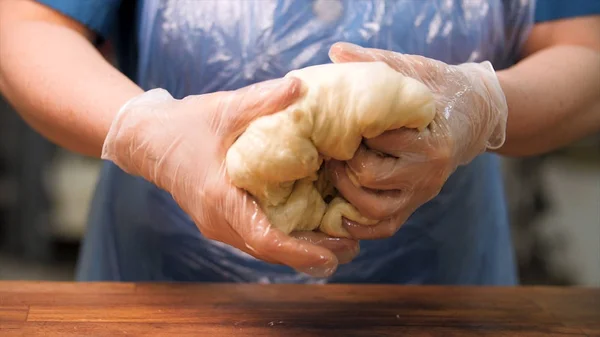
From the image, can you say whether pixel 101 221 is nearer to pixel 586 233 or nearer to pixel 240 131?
pixel 240 131

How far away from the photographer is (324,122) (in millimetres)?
773

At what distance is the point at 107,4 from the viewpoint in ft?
3.68

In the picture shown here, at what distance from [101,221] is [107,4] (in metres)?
0.43

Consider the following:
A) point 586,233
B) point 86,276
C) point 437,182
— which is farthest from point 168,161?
point 586,233

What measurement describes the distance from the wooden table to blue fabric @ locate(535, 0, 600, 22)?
49 cm

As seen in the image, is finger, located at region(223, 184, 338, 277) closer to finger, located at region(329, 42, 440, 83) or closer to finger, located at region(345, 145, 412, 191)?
finger, located at region(345, 145, 412, 191)

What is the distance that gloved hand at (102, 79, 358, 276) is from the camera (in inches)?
30.5

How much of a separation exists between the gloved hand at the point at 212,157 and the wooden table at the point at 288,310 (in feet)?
0.48

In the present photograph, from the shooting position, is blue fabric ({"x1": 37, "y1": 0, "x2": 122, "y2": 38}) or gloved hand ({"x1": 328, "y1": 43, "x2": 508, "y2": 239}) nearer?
gloved hand ({"x1": 328, "y1": 43, "x2": 508, "y2": 239})

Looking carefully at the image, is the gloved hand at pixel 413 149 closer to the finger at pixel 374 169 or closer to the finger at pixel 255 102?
the finger at pixel 374 169

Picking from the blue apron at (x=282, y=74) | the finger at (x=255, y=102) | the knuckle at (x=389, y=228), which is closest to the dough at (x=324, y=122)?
the finger at (x=255, y=102)

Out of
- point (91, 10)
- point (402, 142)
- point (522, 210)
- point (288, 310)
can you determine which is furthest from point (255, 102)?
point (522, 210)

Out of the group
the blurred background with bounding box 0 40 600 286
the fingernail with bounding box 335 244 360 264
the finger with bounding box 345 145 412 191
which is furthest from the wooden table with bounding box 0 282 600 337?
the blurred background with bounding box 0 40 600 286

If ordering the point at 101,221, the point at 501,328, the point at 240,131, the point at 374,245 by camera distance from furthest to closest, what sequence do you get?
1. the point at 101,221
2. the point at 374,245
3. the point at 501,328
4. the point at 240,131
